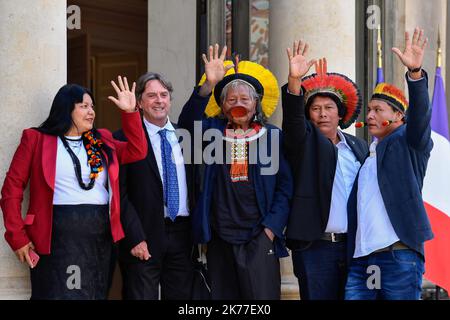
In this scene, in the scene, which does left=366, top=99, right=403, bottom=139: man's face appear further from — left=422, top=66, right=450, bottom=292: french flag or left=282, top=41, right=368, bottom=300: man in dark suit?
left=422, top=66, right=450, bottom=292: french flag

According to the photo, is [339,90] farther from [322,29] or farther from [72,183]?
[72,183]

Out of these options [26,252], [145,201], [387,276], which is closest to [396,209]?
[387,276]

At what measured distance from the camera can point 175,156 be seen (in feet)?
21.2

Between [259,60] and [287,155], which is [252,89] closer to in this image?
[287,155]

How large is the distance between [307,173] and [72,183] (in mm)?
1387

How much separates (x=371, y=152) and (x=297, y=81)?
61cm

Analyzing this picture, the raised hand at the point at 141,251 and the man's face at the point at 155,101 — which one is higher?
the man's face at the point at 155,101

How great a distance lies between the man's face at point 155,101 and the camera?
6460 millimetres

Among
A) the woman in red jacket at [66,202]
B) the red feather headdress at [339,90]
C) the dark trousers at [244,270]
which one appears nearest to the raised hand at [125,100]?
the woman in red jacket at [66,202]

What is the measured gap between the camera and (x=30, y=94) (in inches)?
241

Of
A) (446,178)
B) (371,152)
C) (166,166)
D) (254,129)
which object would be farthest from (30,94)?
(446,178)

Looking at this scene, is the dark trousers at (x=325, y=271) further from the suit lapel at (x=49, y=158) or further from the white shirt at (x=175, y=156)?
the suit lapel at (x=49, y=158)

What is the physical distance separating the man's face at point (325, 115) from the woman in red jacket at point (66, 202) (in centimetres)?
115

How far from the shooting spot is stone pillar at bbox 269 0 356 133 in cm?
751
